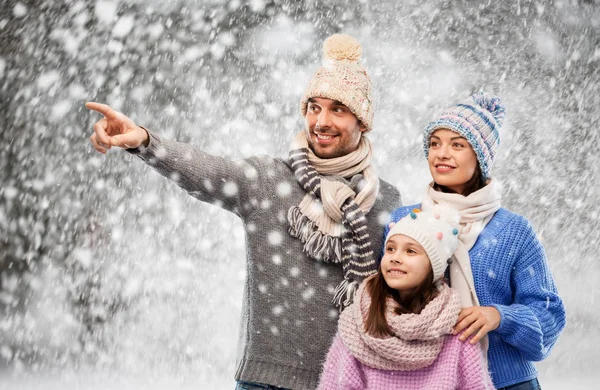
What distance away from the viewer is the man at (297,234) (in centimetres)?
211

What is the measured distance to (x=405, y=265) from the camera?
188cm

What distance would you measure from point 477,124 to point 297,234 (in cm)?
63

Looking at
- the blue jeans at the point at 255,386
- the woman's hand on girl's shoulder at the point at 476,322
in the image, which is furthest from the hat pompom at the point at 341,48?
the blue jeans at the point at 255,386

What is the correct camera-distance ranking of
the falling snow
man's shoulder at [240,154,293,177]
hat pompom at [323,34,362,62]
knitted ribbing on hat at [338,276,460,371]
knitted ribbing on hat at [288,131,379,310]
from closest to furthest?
knitted ribbing on hat at [338,276,460,371] < knitted ribbing on hat at [288,131,379,310] < man's shoulder at [240,154,293,177] < hat pompom at [323,34,362,62] < the falling snow

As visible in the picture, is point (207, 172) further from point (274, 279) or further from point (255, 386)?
point (255, 386)

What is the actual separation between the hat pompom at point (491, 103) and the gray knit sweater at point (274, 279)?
0.52 m

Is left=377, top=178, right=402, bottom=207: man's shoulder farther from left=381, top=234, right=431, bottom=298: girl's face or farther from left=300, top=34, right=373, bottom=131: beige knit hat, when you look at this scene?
left=381, top=234, right=431, bottom=298: girl's face

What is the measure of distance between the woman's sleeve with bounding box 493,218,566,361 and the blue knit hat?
234 mm

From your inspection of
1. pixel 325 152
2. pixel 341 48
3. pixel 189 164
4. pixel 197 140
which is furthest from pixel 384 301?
pixel 197 140

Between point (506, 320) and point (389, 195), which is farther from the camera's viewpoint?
point (389, 195)

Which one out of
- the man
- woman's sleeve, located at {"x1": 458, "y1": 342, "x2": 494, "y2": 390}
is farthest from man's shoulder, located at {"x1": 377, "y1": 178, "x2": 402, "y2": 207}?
woman's sleeve, located at {"x1": 458, "y1": 342, "x2": 494, "y2": 390}

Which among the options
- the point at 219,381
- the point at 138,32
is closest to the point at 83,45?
the point at 138,32

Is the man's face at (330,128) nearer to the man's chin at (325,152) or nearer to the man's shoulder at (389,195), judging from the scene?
the man's chin at (325,152)

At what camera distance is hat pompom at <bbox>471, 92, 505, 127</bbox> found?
83.5 inches
